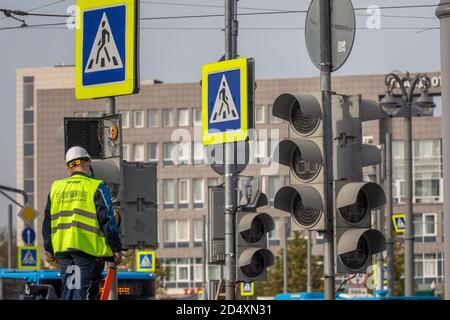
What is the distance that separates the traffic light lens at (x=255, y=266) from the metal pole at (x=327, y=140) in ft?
20.3

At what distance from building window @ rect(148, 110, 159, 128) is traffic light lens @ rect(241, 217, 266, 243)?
107m

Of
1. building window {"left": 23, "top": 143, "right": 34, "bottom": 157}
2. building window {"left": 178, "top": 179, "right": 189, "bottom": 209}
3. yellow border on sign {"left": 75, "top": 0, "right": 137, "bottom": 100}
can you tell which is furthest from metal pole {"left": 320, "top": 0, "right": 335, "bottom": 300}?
building window {"left": 23, "top": 143, "right": 34, "bottom": 157}

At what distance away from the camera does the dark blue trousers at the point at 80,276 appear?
1155 cm

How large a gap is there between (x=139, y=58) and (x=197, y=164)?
116933mm

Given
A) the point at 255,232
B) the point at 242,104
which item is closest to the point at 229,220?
the point at 255,232

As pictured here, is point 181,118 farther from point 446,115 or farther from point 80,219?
point 80,219

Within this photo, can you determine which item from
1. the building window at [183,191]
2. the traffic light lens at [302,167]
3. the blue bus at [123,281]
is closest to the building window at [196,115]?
the building window at [183,191]

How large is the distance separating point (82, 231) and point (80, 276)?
0.35m

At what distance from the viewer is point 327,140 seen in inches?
617

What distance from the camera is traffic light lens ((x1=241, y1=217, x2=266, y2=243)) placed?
73.8ft

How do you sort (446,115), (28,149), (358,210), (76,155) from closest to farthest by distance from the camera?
(76,155), (446,115), (358,210), (28,149)

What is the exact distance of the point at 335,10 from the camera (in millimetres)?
16234
